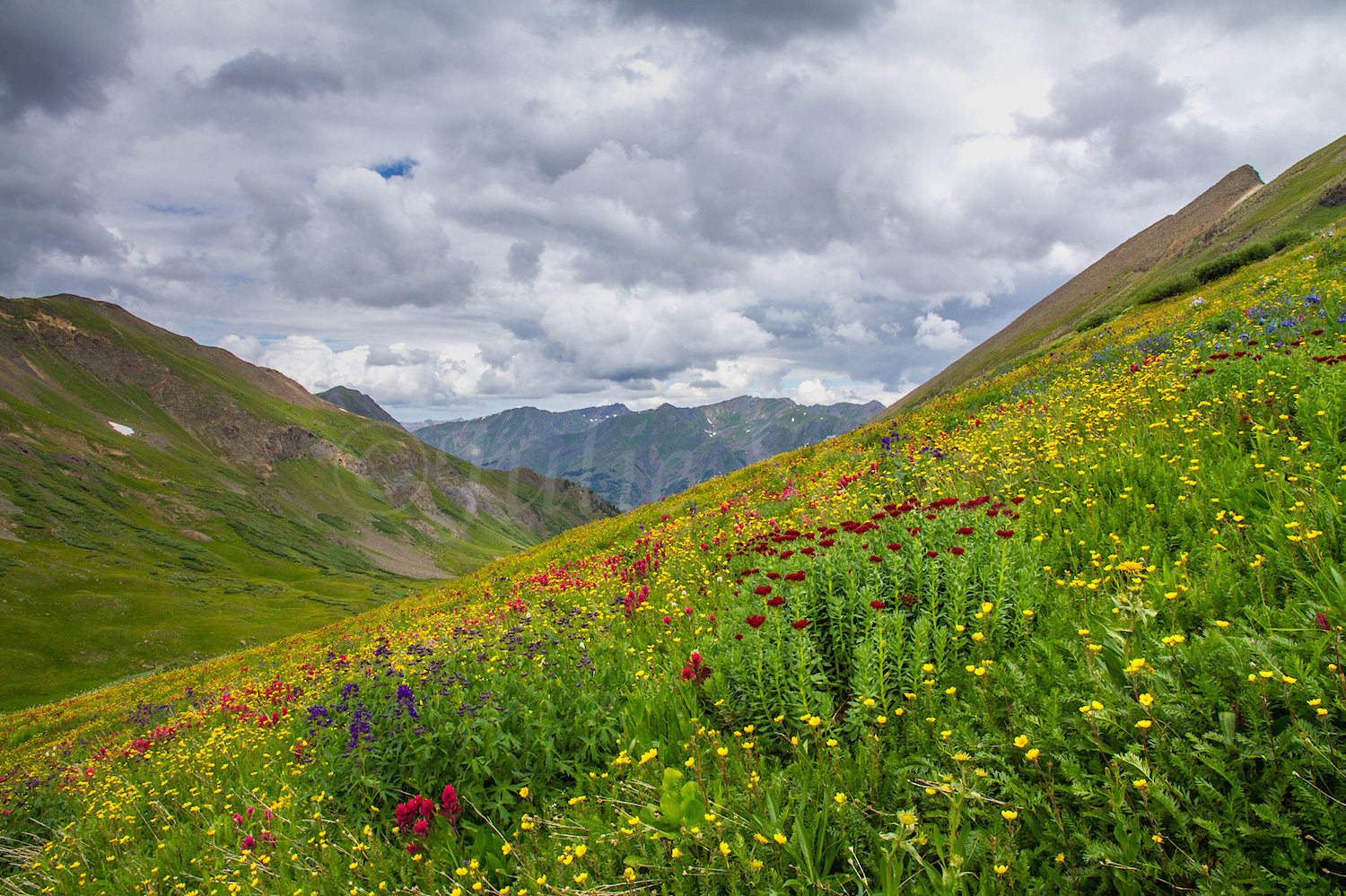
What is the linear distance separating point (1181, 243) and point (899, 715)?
17561cm

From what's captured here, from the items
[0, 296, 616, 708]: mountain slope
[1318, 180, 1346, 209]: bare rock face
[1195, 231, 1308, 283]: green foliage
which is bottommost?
[0, 296, 616, 708]: mountain slope

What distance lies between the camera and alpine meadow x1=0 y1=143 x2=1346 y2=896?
8.46ft

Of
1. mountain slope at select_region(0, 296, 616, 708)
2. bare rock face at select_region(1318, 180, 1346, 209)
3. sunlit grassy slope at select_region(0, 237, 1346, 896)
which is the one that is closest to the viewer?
sunlit grassy slope at select_region(0, 237, 1346, 896)

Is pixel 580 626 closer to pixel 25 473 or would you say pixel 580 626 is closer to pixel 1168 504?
pixel 1168 504

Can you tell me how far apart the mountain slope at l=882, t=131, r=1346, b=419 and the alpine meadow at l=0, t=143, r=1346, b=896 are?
42.8 meters

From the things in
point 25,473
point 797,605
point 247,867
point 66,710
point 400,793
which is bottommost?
point 66,710

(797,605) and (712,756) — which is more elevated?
(797,605)

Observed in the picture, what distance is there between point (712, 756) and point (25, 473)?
211 m

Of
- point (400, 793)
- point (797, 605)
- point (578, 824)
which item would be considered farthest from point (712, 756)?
point (400, 793)

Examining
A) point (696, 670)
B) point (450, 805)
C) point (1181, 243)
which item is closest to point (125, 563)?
point (450, 805)

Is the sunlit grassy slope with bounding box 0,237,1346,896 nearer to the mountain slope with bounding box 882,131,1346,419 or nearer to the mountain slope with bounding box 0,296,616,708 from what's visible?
the mountain slope with bounding box 882,131,1346,419

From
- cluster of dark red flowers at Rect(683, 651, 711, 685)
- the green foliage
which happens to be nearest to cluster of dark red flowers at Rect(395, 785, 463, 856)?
cluster of dark red flowers at Rect(683, 651, 711, 685)

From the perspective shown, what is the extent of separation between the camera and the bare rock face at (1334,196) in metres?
65.1

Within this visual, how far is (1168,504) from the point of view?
5418 mm
